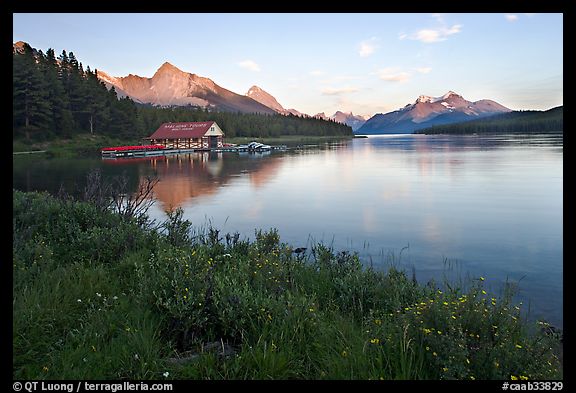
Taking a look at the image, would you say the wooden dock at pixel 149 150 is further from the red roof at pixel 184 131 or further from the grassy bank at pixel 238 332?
the grassy bank at pixel 238 332

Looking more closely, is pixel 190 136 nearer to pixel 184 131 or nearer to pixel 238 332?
pixel 184 131

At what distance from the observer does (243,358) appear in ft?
14.4

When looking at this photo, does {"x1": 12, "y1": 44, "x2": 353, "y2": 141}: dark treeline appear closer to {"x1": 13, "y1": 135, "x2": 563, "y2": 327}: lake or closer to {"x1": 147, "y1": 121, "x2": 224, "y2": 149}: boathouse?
{"x1": 147, "y1": 121, "x2": 224, "y2": 149}: boathouse

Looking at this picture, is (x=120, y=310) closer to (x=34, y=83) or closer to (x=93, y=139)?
(x=34, y=83)

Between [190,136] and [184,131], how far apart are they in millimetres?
3420

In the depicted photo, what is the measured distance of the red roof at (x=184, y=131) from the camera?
99169 mm

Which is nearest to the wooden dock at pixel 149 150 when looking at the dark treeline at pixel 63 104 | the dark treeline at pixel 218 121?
the dark treeline at pixel 63 104

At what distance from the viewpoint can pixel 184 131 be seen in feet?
332

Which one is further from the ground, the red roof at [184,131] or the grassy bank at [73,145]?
the red roof at [184,131]

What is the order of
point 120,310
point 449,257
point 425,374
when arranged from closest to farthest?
point 425,374 → point 120,310 → point 449,257

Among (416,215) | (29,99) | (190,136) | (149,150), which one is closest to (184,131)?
(190,136)

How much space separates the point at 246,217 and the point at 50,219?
11331 mm

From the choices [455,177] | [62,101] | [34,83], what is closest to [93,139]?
[62,101]

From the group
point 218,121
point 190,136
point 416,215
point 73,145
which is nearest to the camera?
point 416,215
